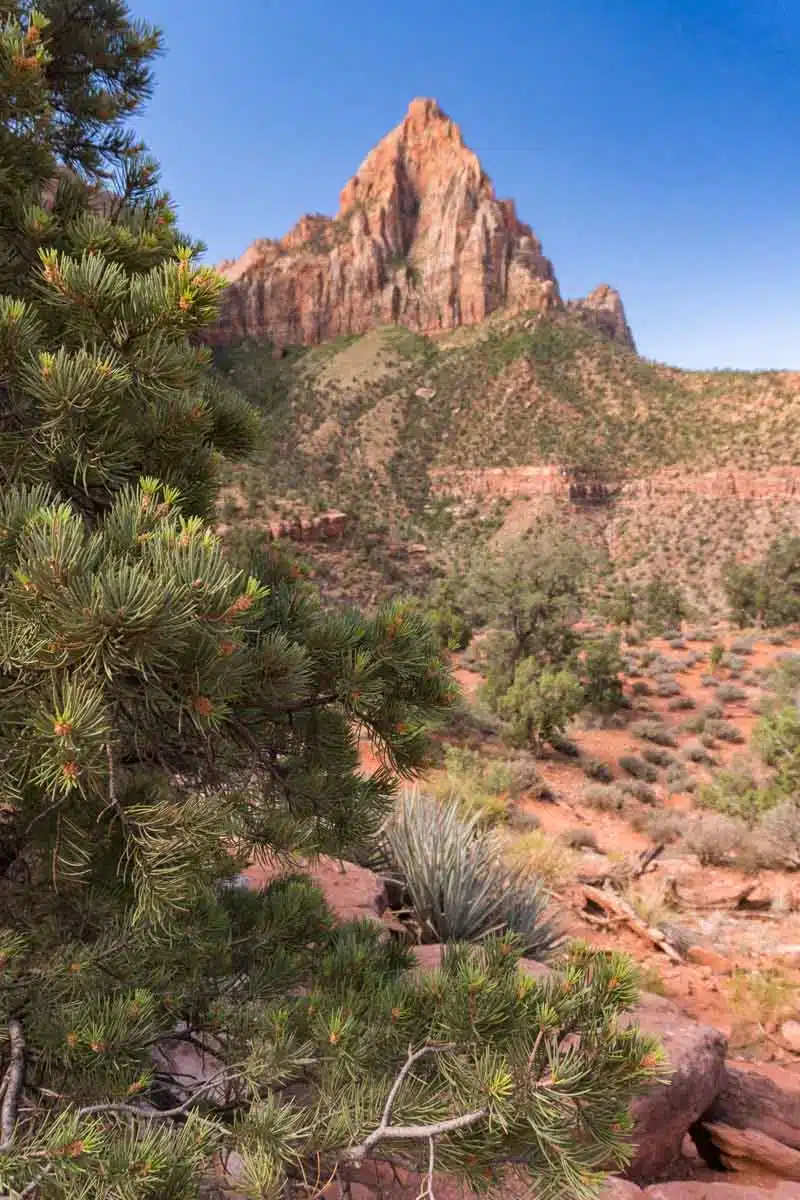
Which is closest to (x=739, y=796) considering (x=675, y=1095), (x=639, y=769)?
(x=639, y=769)

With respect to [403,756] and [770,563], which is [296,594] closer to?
[403,756]

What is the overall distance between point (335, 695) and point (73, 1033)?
0.95 meters

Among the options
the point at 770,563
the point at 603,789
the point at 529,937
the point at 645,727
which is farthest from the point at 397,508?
the point at 529,937

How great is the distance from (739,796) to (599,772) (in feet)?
8.06

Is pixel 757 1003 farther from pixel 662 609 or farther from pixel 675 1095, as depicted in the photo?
pixel 662 609

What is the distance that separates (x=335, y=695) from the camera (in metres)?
1.79

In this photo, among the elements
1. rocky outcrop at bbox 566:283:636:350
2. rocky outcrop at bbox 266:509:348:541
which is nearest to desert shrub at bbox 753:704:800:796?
rocky outcrop at bbox 266:509:348:541

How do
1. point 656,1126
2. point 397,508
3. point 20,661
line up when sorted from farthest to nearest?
point 397,508 → point 656,1126 → point 20,661

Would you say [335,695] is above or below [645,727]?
above

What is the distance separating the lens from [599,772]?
1172cm

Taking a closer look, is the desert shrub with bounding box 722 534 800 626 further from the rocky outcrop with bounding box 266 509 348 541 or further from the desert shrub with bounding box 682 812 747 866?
the rocky outcrop with bounding box 266 509 348 541

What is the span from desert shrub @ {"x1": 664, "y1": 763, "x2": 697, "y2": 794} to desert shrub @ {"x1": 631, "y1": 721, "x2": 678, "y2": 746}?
70.3 inches

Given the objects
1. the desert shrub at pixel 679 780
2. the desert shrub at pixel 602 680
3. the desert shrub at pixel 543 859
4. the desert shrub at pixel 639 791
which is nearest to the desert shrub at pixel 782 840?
the desert shrub at pixel 543 859

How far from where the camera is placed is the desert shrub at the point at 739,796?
9.15 meters
